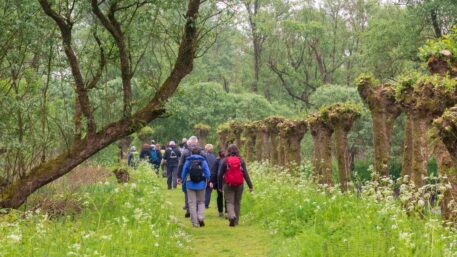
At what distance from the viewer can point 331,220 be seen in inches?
394

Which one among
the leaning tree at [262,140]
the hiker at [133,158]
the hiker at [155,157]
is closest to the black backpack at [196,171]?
the hiker at [133,158]

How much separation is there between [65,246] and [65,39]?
5640mm

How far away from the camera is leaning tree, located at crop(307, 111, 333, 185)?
591 inches

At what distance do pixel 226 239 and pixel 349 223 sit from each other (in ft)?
10.5

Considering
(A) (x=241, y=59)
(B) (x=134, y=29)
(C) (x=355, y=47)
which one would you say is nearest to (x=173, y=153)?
(B) (x=134, y=29)

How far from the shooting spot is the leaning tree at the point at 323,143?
15002mm

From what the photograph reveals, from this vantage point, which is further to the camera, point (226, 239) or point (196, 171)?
point (196, 171)

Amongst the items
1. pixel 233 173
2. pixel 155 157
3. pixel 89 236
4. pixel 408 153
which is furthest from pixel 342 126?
pixel 155 157

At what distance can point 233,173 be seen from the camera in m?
12.9

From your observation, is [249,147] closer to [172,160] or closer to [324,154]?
[172,160]

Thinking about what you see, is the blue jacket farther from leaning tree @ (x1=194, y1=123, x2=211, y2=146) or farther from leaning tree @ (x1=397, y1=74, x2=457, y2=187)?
leaning tree @ (x1=194, y1=123, x2=211, y2=146)

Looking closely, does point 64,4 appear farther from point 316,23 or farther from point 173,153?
point 316,23

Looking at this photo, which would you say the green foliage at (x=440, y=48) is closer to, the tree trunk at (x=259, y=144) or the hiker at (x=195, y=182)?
the hiker at (x=195, y=182)

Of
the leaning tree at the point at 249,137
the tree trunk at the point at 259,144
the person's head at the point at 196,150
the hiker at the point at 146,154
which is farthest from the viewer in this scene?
the leaning tree at the point at 249,137
